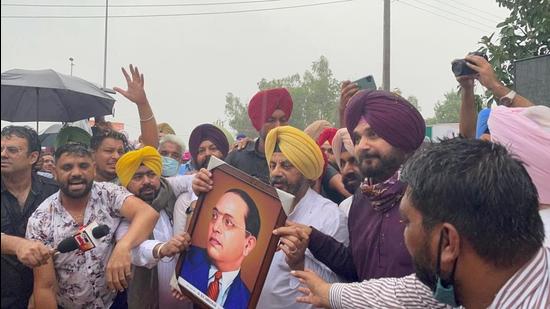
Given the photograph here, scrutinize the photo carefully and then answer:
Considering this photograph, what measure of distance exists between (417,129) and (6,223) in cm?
198

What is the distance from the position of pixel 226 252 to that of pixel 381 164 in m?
0.79

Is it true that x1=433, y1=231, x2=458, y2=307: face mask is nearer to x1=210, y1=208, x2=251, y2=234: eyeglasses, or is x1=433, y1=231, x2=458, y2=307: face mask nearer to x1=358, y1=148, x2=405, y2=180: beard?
x1=358, y1=148, x2=405, y2=180: beard

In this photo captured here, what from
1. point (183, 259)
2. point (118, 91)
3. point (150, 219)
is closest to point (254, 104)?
point (118, 91)

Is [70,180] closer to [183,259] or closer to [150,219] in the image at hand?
[150,219]

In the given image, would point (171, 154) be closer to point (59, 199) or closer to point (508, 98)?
point (59, 199)

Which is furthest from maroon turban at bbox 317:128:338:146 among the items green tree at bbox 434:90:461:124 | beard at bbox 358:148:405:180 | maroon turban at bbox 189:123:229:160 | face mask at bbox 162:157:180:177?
green tree at bbox 434:90:461:124

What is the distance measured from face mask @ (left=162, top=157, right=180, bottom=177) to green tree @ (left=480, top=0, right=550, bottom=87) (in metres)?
3.74

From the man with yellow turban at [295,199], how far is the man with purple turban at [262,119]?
1027 millimetres

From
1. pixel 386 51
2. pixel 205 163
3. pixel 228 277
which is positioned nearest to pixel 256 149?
pixel 205 163

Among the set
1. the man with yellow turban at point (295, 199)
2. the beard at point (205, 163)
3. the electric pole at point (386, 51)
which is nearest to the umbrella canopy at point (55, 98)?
the beard at point (205, 163)

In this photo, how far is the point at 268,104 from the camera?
428 cm

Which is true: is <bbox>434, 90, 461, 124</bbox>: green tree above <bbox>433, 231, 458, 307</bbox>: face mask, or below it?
below

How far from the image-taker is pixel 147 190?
3598 millimetres

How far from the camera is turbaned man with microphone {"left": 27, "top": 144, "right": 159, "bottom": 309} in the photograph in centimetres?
285
